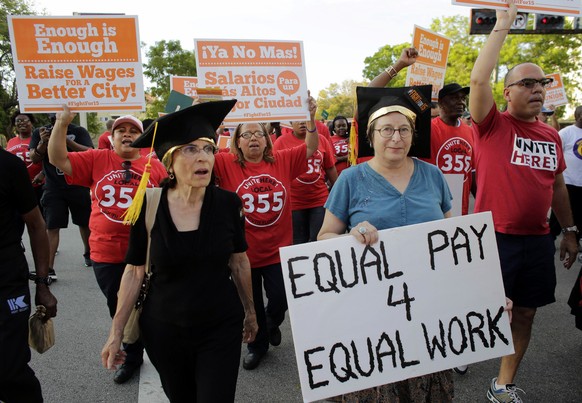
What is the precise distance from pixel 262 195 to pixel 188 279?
144 cm

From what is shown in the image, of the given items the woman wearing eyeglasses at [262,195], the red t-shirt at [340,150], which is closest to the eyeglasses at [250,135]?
the woman wearing eyeglasses at [262,195]

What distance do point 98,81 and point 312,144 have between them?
1.73 meters

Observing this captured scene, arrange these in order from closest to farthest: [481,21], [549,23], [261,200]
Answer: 1. [261,200]
2. [481,21]
3. [549,23]

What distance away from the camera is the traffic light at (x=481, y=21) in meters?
11.1

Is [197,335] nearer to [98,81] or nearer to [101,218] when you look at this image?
[101,218]

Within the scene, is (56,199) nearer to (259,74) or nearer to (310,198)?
(310,198)

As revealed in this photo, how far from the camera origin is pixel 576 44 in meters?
21.2

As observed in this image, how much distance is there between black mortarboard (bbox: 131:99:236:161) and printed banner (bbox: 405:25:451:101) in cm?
361

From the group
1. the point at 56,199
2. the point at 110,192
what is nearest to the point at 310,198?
the point at 110,192

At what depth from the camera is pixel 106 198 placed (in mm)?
3369

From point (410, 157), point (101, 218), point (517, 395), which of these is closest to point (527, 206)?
point (410, 157)

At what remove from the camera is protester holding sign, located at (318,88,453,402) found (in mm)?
2275

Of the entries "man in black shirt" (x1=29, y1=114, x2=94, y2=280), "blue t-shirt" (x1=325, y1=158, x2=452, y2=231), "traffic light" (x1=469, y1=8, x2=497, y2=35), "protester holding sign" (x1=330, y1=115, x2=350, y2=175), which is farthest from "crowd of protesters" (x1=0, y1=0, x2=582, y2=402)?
"traffic light" (x1=469, y1=8, x2=497, y2=35)

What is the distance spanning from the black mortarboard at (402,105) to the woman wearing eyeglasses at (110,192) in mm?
1751
